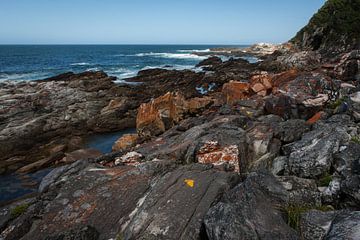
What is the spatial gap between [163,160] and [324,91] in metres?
11.6

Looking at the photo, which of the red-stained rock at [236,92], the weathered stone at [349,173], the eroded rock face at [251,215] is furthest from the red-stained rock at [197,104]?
the eroded rock face at [251,215]

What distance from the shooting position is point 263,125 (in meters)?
12.7

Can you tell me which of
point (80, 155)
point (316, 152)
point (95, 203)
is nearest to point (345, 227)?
point (316, 152)

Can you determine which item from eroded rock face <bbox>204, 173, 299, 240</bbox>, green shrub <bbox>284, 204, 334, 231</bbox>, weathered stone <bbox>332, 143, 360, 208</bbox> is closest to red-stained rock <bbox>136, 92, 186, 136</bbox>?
weathered stone <bbox>332, 143, 360, 208</bbox>

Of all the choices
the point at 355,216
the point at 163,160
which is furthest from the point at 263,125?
the point at 355,216

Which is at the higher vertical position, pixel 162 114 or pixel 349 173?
pixel 349 173

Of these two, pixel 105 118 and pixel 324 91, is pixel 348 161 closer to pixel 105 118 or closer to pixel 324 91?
pixel 324 91

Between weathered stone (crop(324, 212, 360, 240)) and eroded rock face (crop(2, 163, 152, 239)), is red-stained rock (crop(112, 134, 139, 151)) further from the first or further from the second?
weathered stone (crop(324, 212, 360, 240))

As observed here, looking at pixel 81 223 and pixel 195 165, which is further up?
pixel 195 165

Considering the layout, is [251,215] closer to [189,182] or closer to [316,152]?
[189,182]

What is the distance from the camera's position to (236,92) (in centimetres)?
2319

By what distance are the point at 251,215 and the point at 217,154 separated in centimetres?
450

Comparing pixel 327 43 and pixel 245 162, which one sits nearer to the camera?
pixel 245 162

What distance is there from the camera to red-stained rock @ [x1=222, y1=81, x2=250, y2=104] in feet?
74.8
